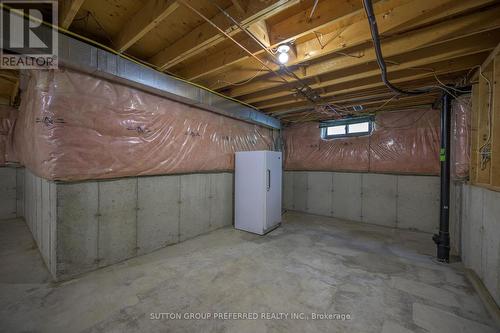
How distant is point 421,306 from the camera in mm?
1759

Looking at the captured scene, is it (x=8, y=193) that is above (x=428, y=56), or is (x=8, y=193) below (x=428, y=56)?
below

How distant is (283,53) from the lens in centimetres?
212

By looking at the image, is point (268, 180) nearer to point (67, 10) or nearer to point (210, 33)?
point (210, 33)

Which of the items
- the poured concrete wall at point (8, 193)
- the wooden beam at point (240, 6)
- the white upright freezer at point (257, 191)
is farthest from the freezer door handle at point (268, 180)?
the poured concrete wall at point (8, 193)

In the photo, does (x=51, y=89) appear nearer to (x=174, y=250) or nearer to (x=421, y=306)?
(x=174, y=250)

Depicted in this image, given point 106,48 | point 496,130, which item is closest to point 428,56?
point 496,130

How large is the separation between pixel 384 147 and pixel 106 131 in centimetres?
478

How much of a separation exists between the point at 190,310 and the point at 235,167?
252cm

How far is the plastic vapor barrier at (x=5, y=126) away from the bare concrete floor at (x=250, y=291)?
7.44 feet

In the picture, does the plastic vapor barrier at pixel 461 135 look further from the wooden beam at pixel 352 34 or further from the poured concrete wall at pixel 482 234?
the wooden beam at pixel 352 34

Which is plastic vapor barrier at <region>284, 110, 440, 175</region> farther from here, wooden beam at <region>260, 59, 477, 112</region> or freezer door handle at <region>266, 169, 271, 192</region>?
freezer door handle at <region>266, 169, 271, 192</region>

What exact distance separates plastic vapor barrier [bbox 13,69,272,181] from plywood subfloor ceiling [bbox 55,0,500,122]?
1.76 feet

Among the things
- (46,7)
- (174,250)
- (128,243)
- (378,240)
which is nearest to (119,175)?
(128,243)

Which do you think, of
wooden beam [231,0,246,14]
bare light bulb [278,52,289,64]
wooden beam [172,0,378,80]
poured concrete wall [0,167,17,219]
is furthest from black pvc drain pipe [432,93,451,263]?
poured concrete wall [0,167,17,219]
